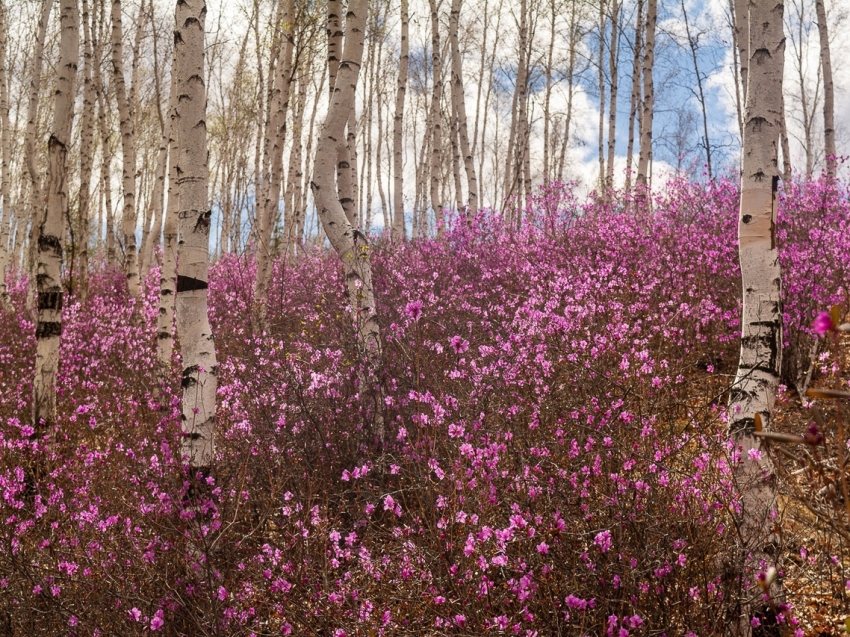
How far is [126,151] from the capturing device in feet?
30.1

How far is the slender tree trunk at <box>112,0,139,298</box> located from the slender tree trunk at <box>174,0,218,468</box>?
19.0ft

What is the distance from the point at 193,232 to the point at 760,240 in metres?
3.35

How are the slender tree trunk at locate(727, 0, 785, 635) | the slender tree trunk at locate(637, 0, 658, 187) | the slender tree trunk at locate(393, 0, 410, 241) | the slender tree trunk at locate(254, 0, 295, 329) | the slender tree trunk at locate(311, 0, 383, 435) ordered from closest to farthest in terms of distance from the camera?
the slender tree trunk at locate(727, 0, 785, 635) < the slender tree trunk at locate(311, 0, 383, 435) < the slender tree trunk at locate(254, 0, 295, 329) < the slender tree trunk at locate(393, 0, 410, 241) < the slender tree trunk at locate(637, 0, 658, 187)

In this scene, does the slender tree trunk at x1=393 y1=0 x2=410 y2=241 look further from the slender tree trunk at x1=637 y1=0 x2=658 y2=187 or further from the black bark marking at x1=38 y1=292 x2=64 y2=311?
the black bark marking at x1=38 y1=292 x2=64 y2=311

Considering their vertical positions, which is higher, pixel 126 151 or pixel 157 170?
pixel 157 170

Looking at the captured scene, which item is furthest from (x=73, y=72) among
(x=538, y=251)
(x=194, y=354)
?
(x=538, y=251)

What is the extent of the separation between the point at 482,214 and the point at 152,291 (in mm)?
6597

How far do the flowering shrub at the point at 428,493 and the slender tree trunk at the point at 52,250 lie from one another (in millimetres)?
310

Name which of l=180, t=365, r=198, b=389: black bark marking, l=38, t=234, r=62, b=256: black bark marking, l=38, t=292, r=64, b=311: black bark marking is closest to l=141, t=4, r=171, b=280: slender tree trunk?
l=38, t=234, r=62, b=256: black bark marking

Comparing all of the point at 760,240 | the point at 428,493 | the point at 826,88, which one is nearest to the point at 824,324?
the point at 428,493

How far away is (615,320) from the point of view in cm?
462

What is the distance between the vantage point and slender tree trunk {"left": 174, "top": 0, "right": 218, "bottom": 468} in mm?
3498

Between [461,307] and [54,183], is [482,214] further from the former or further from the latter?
[54,183]

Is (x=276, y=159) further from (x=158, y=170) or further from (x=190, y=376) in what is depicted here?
(x=190, y=376)
